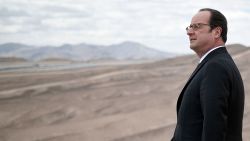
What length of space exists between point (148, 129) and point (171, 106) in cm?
404

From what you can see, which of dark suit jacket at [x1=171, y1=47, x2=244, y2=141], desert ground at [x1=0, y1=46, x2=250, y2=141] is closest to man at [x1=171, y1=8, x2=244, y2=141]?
dark suit jacket at [x1=171, y1=47, x2=244, y2=141]

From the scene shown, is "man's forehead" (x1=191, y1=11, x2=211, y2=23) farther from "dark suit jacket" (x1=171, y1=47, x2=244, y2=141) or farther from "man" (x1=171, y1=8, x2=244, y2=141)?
"dark suit jacket" (x1=171, y1=47, x2=244, y2=141)

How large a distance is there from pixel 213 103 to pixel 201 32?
0.53 meters

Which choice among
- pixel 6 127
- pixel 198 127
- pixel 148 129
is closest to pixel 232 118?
pixel 198 127

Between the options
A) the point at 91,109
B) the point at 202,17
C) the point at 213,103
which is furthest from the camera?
the point at 91,109

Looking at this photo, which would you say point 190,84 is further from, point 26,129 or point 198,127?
point 26,129

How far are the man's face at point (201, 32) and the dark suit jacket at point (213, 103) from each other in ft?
0.30

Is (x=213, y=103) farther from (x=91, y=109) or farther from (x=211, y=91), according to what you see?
(x=91, y=109)

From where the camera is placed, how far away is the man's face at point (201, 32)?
8.55ft

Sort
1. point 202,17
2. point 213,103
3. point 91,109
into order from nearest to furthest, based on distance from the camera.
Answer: point 213,103
point 202,17
point 91,109

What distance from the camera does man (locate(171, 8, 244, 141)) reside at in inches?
92.5

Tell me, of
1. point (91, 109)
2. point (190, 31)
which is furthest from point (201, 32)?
point (91, 109)

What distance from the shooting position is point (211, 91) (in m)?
2.33

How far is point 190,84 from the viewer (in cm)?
254
